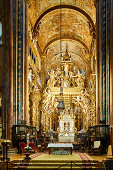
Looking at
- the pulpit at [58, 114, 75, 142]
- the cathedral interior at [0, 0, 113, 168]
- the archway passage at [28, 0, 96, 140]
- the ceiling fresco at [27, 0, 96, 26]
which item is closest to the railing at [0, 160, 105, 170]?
the cathedral interior at [0, 0, 113, 168]

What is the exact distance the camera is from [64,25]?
3022cm

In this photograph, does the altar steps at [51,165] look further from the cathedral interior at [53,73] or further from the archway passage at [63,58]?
the archway passage at [63,58]

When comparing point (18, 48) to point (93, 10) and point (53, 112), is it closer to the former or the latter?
point (93, 10)

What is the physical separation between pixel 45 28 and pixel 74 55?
868cm

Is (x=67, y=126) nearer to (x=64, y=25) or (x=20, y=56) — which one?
(x=64, y=25)

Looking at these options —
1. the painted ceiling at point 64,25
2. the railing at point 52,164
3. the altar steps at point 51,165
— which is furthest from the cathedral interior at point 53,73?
the altar steps at point 51,165

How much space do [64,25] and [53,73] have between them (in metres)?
5.88

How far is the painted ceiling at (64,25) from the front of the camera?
1013 inches

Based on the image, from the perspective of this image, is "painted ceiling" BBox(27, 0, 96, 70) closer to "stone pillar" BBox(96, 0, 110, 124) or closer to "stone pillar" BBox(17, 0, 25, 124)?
"stone pillar" BBox(17, 0, 25, 124)

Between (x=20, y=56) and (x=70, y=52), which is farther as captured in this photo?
(x=70, y=52)

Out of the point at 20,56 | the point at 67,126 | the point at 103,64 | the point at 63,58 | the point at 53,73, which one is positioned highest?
the point at 63,58

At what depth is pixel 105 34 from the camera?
1786 centimetres

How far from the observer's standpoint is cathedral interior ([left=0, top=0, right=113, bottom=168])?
1574cm

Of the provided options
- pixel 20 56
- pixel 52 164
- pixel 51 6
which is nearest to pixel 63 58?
pixel 51 6
